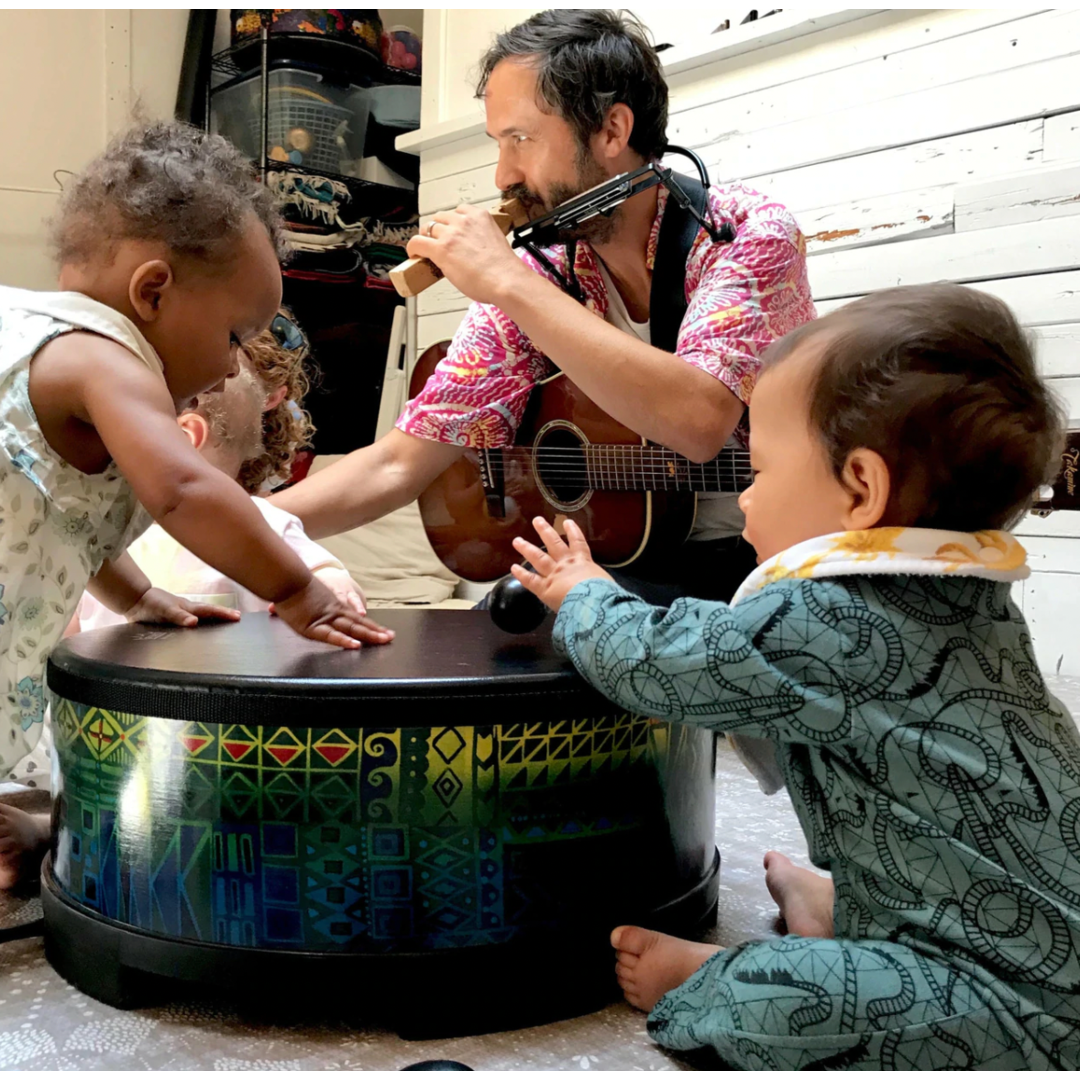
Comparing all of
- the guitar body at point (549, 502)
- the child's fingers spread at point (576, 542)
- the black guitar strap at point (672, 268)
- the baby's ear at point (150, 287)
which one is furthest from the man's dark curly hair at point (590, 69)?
the child's fingers spread at point (576, 542)

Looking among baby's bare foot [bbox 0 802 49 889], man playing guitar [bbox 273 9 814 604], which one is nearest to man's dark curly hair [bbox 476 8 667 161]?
man playing guitar [bbox 273 9 814 604]

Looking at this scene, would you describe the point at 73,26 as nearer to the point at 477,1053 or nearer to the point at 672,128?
the point at 672,128

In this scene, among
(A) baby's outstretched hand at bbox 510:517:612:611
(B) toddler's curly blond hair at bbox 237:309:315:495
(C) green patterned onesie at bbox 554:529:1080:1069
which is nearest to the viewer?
(C) green patterned onesie at bbox 554:529:1080:1069

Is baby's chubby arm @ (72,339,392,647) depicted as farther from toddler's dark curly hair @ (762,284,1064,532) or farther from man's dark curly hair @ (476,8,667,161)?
man's dark curly hair @ (476,8,667,161)

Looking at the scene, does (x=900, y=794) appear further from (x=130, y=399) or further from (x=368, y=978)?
(x=130, y=399)

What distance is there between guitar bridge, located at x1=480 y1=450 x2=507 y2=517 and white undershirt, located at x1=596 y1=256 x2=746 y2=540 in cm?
32

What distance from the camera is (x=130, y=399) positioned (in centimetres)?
90

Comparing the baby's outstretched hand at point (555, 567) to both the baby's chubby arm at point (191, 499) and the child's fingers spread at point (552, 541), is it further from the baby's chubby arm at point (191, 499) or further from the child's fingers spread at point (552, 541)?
the baby's chubby arm at point (191, 499)

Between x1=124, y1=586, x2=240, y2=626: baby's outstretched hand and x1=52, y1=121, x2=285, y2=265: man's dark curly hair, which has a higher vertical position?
x1=52, y1=121, x2=285, y2=265: man's dark curly hair

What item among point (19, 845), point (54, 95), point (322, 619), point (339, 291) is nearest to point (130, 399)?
point (322, 619)

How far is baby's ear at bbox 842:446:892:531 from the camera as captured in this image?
718 millimetres

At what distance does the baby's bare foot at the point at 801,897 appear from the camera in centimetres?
93

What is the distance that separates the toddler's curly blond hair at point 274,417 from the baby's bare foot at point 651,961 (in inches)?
42.0

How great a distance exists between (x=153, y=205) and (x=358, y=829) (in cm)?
65
